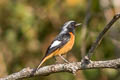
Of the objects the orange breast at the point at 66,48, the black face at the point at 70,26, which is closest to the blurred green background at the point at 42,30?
the black face at the point at 70,26

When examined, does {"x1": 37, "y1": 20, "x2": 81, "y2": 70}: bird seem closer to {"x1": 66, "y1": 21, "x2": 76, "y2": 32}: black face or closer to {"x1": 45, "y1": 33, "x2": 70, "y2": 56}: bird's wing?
{"x1": 45, "y1": 33, "x2": 70, "y2": 56}: bird's wing


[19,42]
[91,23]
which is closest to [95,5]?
[91,23]

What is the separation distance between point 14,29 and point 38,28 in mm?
538

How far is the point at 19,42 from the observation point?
361 inches

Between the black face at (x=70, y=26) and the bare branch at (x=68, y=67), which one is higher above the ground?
the black face at (x=70, y=26)

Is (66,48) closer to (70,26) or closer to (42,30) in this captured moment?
(70,26)

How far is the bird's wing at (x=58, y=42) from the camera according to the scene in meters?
6.56

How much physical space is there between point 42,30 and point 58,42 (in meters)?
2.49

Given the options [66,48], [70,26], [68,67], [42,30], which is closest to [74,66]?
[68,67]

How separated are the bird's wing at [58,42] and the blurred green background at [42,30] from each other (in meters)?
1.52

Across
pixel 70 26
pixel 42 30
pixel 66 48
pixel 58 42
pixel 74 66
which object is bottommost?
pixel 74 66

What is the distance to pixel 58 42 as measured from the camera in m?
6.84

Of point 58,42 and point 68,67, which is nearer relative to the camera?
point 68,67

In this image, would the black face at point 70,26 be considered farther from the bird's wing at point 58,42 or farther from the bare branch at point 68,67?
the bare branch at point 68,67
